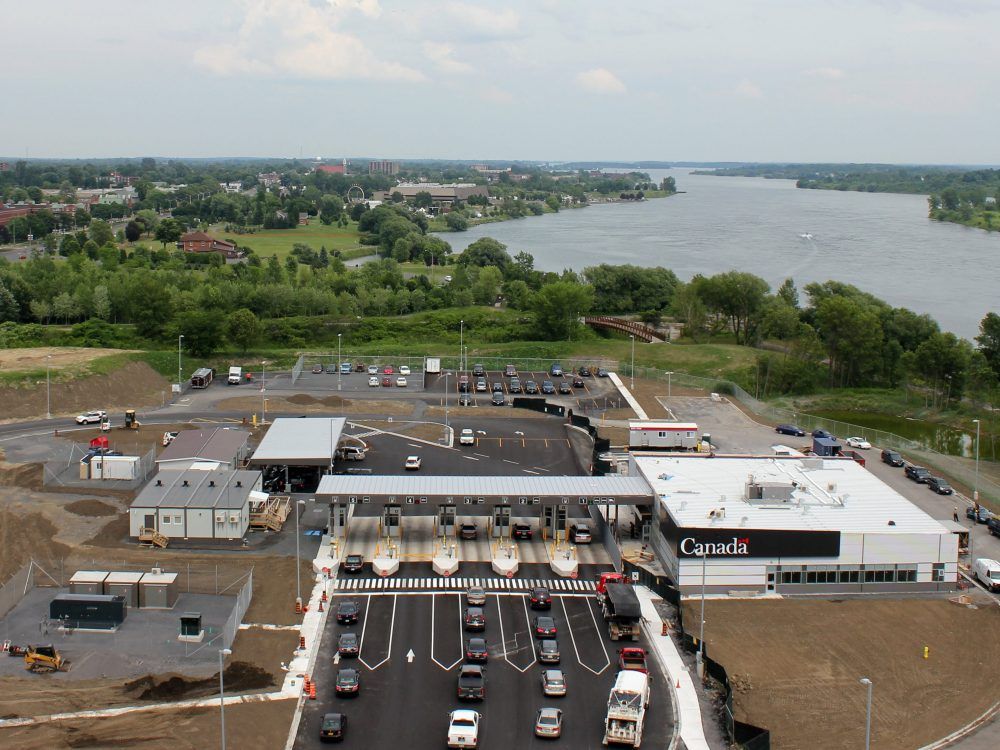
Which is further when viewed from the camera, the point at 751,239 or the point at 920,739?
the point at 751,239

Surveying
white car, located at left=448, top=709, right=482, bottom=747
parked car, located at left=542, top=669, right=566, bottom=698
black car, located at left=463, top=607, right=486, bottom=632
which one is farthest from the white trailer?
white car, located at left=448, top=709, right=482, bottom=747

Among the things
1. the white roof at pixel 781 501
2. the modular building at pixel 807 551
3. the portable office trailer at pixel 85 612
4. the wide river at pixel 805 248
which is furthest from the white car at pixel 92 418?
the wide river at pixel 805 248

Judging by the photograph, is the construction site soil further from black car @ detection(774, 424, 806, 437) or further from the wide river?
the wide river

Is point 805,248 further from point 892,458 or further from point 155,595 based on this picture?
point 155,595

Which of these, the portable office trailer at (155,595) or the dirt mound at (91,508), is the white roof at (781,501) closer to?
the portable office trailer at (155,595)

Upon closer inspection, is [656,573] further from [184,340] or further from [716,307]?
[716,307]

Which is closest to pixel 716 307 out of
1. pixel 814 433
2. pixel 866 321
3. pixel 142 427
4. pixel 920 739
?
pixel 866 321
